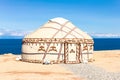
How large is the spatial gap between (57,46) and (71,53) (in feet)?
6.15

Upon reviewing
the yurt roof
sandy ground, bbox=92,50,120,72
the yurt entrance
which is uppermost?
the yurt roof

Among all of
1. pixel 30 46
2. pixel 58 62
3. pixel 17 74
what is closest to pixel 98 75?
pixel 17 74

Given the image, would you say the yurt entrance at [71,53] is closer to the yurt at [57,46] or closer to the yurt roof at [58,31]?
the yurt at [57,46]

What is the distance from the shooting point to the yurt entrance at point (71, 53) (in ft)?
114

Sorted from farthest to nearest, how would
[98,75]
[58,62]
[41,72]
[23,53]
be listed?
[23,53]
[58,62]
[41,72]
[98,75]

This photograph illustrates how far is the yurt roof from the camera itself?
1410 inches

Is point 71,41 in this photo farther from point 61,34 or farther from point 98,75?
point 98,75

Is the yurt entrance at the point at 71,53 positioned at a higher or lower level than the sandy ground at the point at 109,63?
higher

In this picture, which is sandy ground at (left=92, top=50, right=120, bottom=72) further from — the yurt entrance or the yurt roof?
the yurt roof

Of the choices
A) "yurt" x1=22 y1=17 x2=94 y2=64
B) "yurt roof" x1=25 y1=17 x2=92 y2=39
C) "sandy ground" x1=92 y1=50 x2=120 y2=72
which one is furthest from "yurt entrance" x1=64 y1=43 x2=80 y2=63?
"sandy ground" x1=92 y1=50 x2=120 y2=72

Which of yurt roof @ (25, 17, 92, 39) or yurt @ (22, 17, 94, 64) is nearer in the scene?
yurt @ (22, 17, 94, 64)

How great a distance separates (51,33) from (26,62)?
15.4 feet

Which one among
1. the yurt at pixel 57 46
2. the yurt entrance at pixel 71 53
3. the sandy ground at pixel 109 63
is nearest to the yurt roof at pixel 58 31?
the yurt at pixel 57 46

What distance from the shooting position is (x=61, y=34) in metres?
36.0
